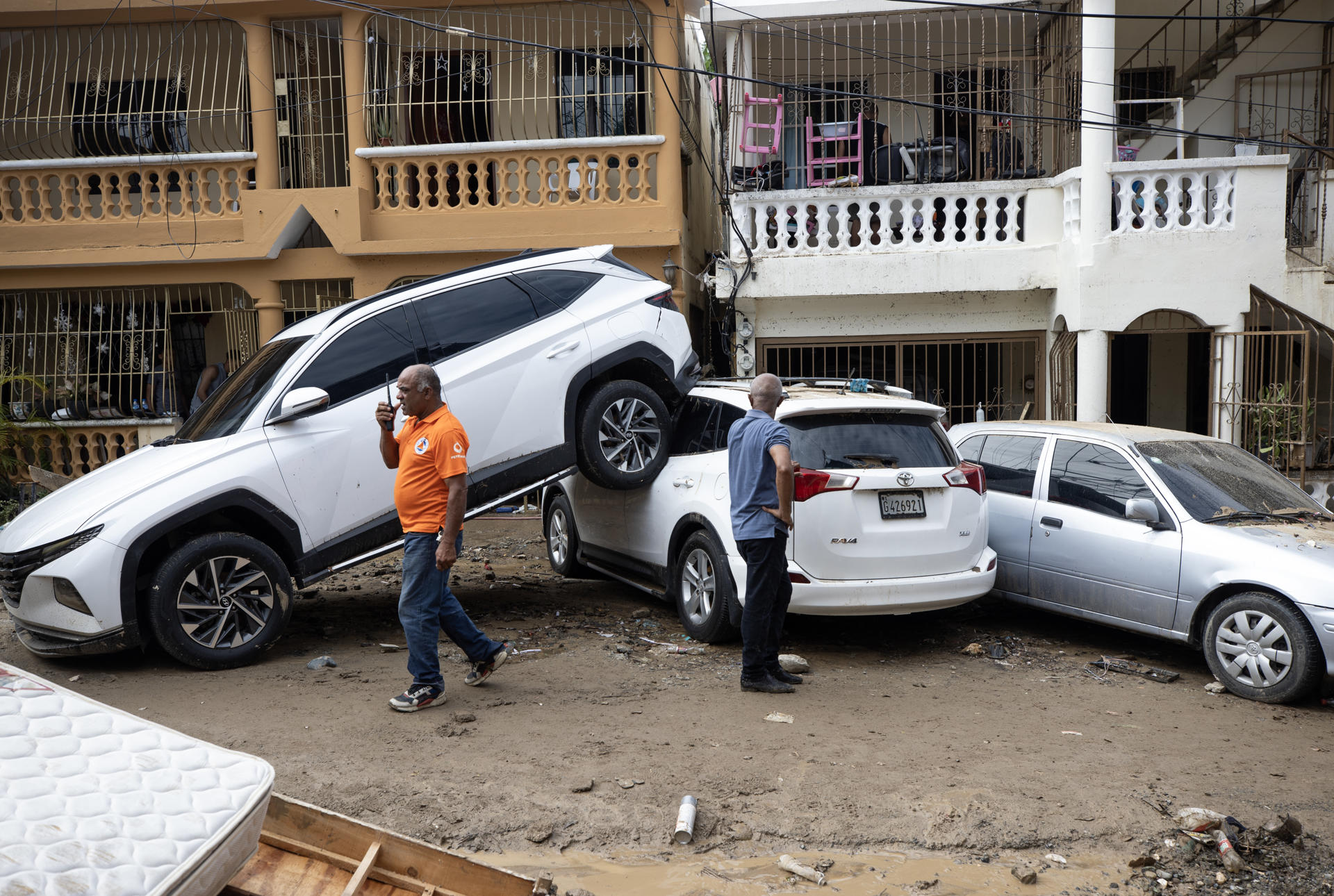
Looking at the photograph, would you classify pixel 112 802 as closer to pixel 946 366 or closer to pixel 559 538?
pixel 559 538

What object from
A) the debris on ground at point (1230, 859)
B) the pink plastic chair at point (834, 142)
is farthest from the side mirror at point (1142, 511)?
the pink plastic chair at point (834, 142)

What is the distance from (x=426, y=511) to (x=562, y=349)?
7.04ft

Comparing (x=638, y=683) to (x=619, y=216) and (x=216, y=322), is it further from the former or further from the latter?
(x=216, y=322)

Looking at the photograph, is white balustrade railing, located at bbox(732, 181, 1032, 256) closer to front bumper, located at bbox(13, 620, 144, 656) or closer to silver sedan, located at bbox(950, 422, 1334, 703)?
silver sedan, located at bbox(950, 422, 1334, 703)

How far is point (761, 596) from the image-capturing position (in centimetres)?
545

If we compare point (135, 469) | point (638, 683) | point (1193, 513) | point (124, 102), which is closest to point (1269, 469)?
point (1193, 513)

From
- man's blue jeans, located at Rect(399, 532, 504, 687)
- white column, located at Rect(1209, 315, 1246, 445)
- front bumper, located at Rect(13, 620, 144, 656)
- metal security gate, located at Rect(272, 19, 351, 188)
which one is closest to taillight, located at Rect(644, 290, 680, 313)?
man's blue jeans, located at Rect(399, 532, 504, 687)

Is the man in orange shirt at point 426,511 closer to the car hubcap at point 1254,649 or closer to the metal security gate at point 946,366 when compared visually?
the car hubcap at point 1254,649

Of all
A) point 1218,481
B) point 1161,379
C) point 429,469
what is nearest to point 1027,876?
point 429,469

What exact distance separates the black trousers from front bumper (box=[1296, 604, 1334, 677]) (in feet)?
9.04

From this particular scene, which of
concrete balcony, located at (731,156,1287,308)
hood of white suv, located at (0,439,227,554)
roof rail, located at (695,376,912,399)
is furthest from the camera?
concrete balcony, located at (731,156,1287,308)

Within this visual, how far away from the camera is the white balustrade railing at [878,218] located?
11.5 meters

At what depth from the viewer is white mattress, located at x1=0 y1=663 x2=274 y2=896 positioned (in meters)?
2.19

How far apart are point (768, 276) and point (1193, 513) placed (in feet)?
21.4
